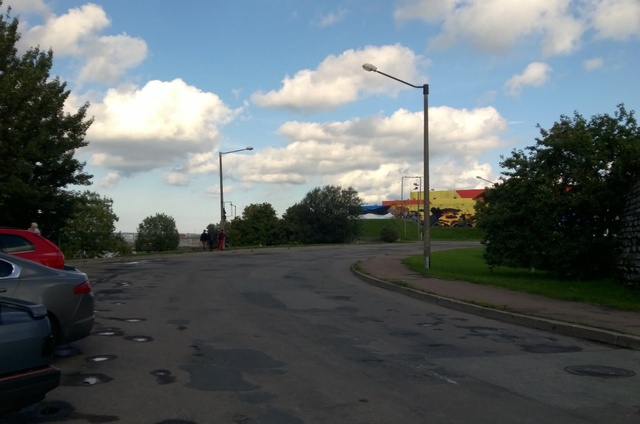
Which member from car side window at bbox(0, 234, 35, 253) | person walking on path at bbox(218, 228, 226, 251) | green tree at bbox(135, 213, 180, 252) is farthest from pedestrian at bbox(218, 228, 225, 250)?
green tree at bbox(135, 213, 180, 252)

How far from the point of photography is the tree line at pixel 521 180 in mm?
19203

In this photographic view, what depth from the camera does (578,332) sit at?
10.6m

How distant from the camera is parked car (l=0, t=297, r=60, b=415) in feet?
15.0

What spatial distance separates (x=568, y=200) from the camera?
19609mm

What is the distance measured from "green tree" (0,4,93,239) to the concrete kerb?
14.5 meters

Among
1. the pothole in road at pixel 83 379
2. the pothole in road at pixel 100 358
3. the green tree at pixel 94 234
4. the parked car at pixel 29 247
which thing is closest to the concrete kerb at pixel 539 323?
the pothole in road at pixel 100 358

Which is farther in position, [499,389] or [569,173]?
[569,173]

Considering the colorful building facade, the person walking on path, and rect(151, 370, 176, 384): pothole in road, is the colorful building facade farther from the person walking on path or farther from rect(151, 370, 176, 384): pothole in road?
rect(151, 370, 176, 384): pothole in road

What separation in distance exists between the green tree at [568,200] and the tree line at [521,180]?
32 millimetres

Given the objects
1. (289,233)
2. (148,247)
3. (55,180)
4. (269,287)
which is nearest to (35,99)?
(55,180)

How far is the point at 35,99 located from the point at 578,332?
20.3 metres

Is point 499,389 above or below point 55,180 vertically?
below

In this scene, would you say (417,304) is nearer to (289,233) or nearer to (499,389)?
(499,389)

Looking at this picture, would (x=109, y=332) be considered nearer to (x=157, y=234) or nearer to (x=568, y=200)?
(x=568, y=200)
